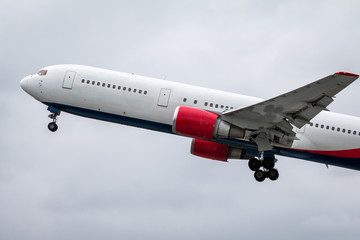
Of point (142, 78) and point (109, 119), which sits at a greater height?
point (142, 78)

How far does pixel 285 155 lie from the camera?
37.5 m

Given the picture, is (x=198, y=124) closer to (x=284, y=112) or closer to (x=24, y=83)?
(x=284, y=112)

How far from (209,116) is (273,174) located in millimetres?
5142

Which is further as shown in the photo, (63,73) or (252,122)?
(63,73)

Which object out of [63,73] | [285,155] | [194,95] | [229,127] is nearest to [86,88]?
[63,73]

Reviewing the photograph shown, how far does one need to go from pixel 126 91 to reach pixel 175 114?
3.88m

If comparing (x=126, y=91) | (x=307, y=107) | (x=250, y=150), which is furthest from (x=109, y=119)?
(x=307, y=107)

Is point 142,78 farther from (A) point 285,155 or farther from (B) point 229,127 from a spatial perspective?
(A) point 285,155

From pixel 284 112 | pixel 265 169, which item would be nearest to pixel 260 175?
pixel 265 169

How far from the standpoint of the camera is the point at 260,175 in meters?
37.1

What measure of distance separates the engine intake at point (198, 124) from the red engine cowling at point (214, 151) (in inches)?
133

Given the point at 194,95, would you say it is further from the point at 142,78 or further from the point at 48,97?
the point at 48,97

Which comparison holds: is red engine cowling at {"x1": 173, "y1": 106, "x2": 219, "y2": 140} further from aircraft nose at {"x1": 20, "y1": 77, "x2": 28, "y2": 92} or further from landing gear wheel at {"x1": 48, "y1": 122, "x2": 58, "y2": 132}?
aircraft nose at {"x1": 20, "y1": 77, "x2": 28, "y2": 92}

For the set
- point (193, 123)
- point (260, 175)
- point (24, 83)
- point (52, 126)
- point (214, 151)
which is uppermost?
point (24, 83)
